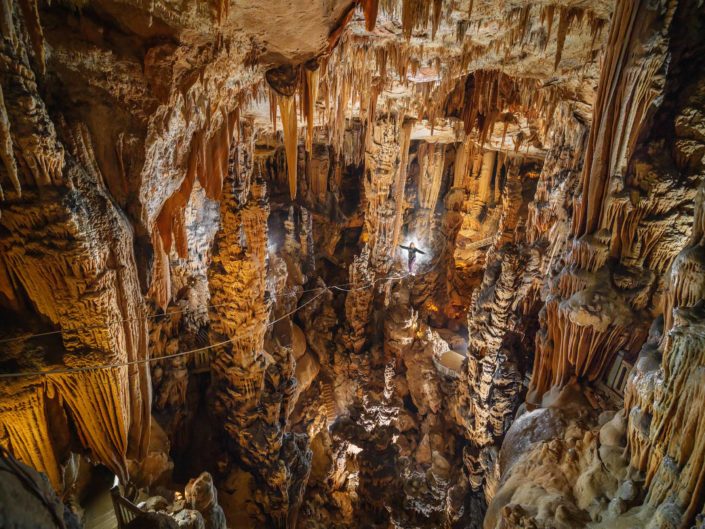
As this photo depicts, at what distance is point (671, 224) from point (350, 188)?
11.5 m

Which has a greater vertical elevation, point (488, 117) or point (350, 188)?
point (488, 117)

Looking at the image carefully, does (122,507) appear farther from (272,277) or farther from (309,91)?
(272,277)

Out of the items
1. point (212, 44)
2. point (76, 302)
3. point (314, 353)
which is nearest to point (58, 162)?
point (76, 302)

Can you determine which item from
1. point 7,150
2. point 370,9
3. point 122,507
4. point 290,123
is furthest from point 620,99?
point 122,507

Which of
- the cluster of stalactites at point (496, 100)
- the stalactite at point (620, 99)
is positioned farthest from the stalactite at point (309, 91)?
the cluster of stalactites at point (496, 100)

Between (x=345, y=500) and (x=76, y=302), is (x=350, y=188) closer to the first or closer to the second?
(x=345, y=500)

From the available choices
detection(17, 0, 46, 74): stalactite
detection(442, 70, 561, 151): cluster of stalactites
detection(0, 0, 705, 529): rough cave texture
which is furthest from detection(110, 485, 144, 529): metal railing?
detection(442, 70, 561, 151): cluster of stalactites

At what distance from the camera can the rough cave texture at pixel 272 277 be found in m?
2.95

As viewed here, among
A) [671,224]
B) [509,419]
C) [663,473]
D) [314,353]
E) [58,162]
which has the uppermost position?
[58,162]

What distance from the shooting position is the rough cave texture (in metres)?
2.95

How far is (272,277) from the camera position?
9773 mm

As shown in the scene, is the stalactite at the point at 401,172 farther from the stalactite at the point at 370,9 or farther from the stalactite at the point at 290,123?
the stalactite at the point at 370,9

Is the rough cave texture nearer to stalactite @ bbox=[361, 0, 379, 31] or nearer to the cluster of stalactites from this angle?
the cluster of stalactites

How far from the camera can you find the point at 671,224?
4.16 metres
